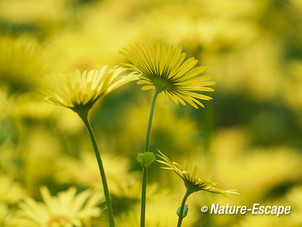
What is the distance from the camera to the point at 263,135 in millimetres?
1431

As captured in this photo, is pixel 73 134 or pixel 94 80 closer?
pixel 94 80

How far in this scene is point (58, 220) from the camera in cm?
48

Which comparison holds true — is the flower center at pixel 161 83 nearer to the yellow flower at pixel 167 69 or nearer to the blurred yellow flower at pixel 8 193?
the yellow flower at pixel 167 69

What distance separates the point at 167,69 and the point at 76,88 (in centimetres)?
8

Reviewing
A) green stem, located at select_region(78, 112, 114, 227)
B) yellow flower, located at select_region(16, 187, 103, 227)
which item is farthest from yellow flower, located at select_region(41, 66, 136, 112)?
yellow flower, located at select_region(16, 187, 103, 227)

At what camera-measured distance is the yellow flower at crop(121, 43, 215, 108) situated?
368 mm

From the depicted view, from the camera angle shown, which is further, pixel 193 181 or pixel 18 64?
pixel 18 64

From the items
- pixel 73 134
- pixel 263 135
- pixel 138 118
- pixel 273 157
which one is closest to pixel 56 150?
pixel 73 134

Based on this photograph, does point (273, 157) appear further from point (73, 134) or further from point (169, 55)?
point (169, 55)

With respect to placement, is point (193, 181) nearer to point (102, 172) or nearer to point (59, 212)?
point (102, 172)

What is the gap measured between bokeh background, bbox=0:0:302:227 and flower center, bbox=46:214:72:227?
0.03 metres

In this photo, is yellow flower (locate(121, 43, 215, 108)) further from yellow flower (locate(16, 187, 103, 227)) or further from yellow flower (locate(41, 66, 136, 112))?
yellow flower (locate(16, 187, 103, 227))

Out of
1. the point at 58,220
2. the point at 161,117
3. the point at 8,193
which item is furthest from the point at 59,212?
the point at 161,117

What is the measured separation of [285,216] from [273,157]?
430 millimetres
